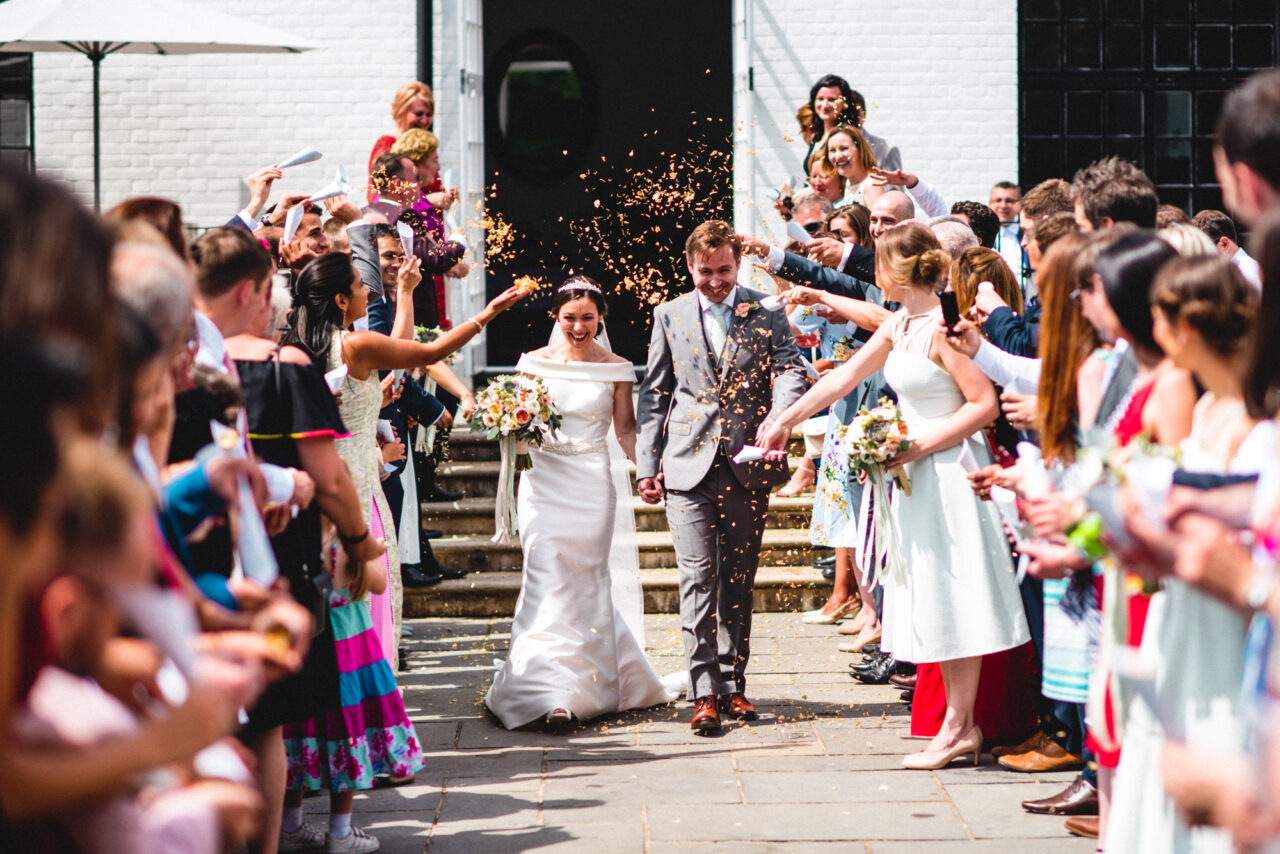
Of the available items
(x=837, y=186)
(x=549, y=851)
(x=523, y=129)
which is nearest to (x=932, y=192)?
(x=837, y=186)

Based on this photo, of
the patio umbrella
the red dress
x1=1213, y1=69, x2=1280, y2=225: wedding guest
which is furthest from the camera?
the patio umbrella

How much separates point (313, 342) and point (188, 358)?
5.77 ft

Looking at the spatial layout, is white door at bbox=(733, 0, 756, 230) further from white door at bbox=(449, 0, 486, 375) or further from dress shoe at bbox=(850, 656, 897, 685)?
dress shoe at bbox=(850, 656, 897, 685)

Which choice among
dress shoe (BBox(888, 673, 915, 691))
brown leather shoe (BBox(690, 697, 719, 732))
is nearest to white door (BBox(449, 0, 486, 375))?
dress shoe (BBox(888, 673, 915, 691))

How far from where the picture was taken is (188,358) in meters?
3.15

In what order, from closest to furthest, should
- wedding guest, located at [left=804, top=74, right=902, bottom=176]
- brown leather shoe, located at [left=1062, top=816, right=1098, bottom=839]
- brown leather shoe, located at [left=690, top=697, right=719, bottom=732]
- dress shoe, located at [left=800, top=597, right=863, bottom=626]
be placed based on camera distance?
brown leather shoe, located at [left=1062, top=816, right=1098, bottom=839] → brown leather shoe, located at [left=690, top=697, right=719, bottom=732] → dress shoe, located at [left=800, top=597, right=863, bottom=626] → wedding guest, located at [left=804, top=74, right=902, bottom=176]

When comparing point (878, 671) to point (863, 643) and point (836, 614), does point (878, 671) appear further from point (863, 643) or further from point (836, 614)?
point (836, 614)

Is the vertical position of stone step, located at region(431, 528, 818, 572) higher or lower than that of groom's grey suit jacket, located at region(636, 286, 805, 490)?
lower

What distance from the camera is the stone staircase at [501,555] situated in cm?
837

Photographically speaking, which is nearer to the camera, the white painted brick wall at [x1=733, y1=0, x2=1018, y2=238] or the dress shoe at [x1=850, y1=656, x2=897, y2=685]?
the dress shoe at [x1=850, y1=656, x2=897, y2=685]

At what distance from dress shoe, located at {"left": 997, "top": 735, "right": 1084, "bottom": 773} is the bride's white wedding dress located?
69.2 inches

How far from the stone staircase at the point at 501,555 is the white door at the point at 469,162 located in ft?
4.67

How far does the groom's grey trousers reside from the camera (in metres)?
6.06

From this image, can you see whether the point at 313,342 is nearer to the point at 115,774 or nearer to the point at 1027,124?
the point at 115,774
